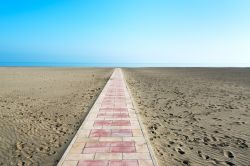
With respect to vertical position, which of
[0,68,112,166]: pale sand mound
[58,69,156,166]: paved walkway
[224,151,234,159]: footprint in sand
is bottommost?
[0,68,112,166]: pale sand mound

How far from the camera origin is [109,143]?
598 centimetres

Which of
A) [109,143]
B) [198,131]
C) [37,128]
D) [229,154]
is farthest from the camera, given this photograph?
[37,128]

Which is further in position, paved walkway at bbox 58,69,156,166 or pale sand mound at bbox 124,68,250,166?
pale sand mound at bbox 124,68,250,166

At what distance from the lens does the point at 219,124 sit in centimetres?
827

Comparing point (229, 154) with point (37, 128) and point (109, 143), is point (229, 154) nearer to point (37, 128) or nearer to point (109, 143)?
point (109, 143)

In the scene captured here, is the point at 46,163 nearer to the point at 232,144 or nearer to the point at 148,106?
the point at 232,144

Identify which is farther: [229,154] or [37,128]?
[37,128]

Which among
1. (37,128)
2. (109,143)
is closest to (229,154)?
(109,143)

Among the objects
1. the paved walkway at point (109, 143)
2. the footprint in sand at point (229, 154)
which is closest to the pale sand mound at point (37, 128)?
the paved walkway at point (109, 143)

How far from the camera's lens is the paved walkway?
502 cm

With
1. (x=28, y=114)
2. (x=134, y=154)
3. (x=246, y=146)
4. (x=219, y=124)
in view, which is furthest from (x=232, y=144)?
(x=28, y=114)

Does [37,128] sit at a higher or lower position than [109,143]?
lower

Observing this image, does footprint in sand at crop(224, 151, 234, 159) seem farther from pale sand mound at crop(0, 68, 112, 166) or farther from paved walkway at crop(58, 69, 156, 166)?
pale sand mound at crop(0, 68, 112, 166)

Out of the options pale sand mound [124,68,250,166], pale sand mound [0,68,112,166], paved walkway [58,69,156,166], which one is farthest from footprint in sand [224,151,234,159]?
pale sand mound [0,68,112,166]
